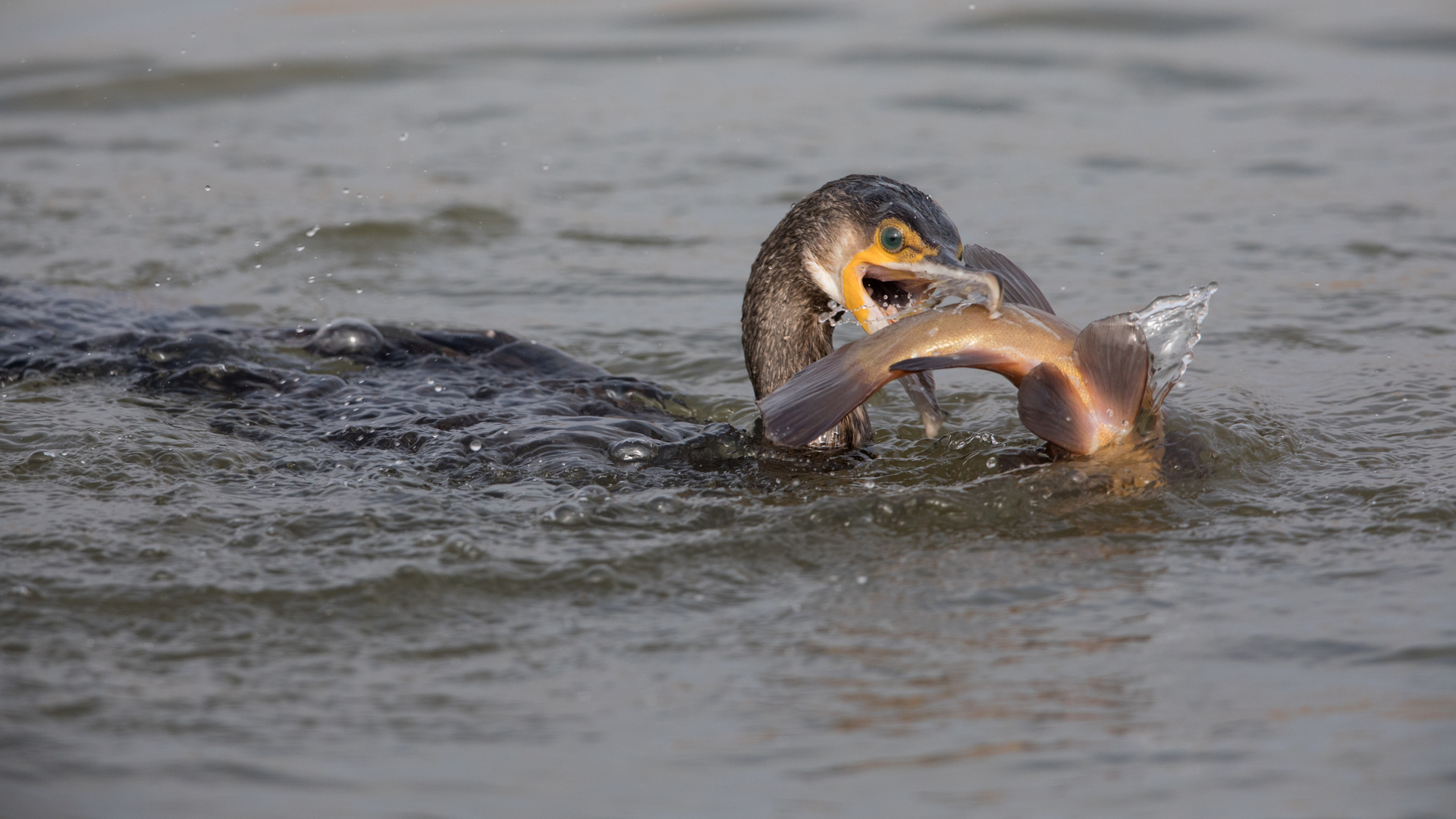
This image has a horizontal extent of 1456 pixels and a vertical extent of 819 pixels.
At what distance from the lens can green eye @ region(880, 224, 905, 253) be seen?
3.79 meters

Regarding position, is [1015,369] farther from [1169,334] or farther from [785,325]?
[785,325]

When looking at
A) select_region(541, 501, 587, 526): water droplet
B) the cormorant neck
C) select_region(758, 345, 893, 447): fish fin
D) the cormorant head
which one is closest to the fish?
select_region(758, 345, 893, 447): fish fin

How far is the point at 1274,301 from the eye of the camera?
595cm

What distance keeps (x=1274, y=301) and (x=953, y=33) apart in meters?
5.76

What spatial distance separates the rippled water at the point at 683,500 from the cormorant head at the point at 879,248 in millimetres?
508

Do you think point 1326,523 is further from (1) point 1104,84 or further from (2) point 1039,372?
(1) point 1104,84

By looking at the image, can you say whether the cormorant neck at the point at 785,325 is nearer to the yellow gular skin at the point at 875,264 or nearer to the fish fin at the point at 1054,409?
the yellow gular skin at the point at 875,264

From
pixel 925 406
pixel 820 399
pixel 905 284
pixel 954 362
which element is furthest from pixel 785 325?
pixel 954 362

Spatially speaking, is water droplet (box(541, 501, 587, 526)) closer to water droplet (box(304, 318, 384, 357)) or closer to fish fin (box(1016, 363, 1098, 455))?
fish fin (box(1016, 363, 1098, 455))

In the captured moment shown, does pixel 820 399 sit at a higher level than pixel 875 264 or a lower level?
lower

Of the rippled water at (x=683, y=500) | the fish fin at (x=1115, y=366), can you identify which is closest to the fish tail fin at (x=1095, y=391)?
the fish fin at (x=1115, y=366)

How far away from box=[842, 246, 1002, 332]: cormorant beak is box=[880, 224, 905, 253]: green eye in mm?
22

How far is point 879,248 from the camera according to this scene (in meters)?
3.85

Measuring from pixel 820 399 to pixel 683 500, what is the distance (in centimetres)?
52
